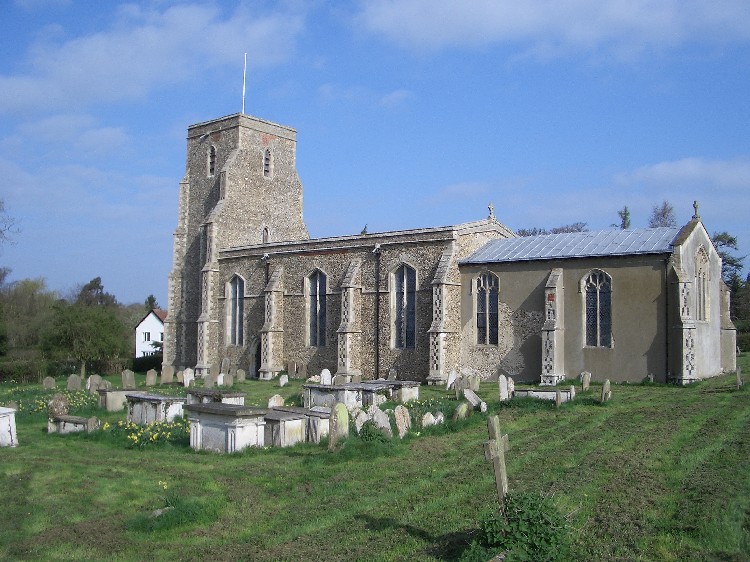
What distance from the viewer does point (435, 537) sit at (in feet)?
27.6

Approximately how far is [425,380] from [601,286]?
752 centimetres

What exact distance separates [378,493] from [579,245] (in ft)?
61.8

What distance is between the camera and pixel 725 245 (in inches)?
1971

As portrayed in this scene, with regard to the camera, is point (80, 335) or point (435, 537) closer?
point (435, 537)

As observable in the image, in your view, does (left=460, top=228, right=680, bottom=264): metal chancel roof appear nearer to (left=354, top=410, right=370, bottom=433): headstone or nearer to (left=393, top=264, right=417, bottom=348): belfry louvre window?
(left=393, top=264, right=417, bottom=348): belfry louvre window

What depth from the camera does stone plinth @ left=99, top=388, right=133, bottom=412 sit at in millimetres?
20828

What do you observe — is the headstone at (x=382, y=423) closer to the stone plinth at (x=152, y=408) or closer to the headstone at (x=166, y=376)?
the stone plinth at (x=152, y=408)

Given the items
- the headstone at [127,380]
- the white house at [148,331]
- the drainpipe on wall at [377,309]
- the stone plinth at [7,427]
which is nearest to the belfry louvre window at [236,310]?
the drainpipe on wall at [377,309]

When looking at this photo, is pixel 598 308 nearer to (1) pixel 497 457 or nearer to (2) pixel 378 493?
(2) pixel 378 493

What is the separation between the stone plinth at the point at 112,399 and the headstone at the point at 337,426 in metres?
9.73

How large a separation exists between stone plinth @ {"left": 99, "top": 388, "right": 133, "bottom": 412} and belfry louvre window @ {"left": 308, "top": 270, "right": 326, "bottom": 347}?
12.0 meters

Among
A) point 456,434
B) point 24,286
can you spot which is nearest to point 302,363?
point 456,434

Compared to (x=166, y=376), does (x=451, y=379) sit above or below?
above

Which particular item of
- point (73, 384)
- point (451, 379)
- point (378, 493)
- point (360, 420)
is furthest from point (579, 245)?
point (73, 384)
